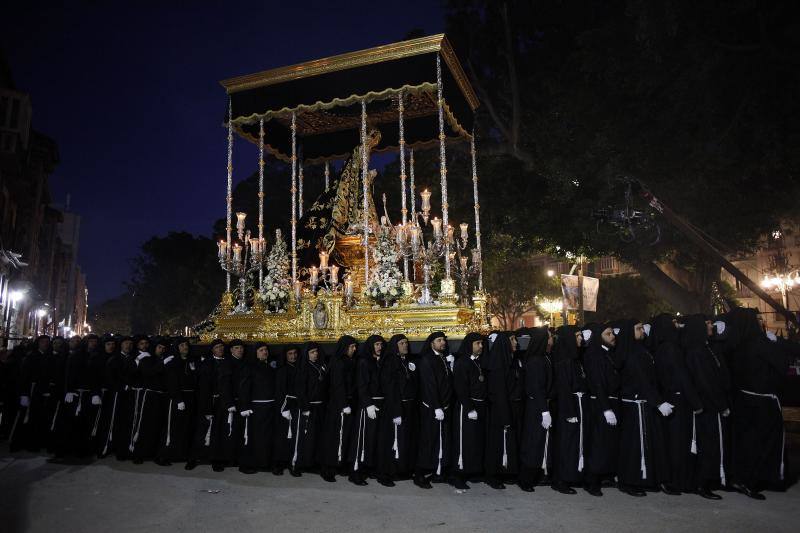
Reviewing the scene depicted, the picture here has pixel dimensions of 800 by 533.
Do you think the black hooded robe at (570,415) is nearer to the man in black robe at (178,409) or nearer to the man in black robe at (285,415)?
the man in black robe at (285,415)

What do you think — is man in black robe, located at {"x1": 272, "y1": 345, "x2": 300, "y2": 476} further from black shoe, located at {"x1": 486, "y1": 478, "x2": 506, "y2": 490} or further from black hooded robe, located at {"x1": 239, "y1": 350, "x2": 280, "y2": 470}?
black shoe, located at {"x1": 486, "y1": 478, "x2": 506, "y2": 490}

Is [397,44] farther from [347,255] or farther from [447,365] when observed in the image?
[447,365]

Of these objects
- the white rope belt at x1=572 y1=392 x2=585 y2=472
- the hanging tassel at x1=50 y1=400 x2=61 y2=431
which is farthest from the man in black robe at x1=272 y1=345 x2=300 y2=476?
the hanging tassel at x1=50 y1=400 x2=61 y2=431

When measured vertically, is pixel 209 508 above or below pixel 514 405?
below

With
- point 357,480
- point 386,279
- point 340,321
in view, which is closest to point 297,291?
point 340,321

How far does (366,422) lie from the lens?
26.1 ft

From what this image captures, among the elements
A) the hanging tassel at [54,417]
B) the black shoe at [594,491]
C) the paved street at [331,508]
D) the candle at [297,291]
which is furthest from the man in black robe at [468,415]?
the hanging tassel at [54,417]

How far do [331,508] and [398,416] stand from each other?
1.71 m

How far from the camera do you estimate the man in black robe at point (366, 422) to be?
7.72 meters

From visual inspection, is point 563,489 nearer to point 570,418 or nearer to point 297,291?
point 570,418

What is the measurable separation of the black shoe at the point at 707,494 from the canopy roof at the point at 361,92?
8.24m

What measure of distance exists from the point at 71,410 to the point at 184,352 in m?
2.31

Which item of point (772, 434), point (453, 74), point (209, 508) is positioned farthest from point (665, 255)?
point (209, 508)

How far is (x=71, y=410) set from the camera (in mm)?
9602
